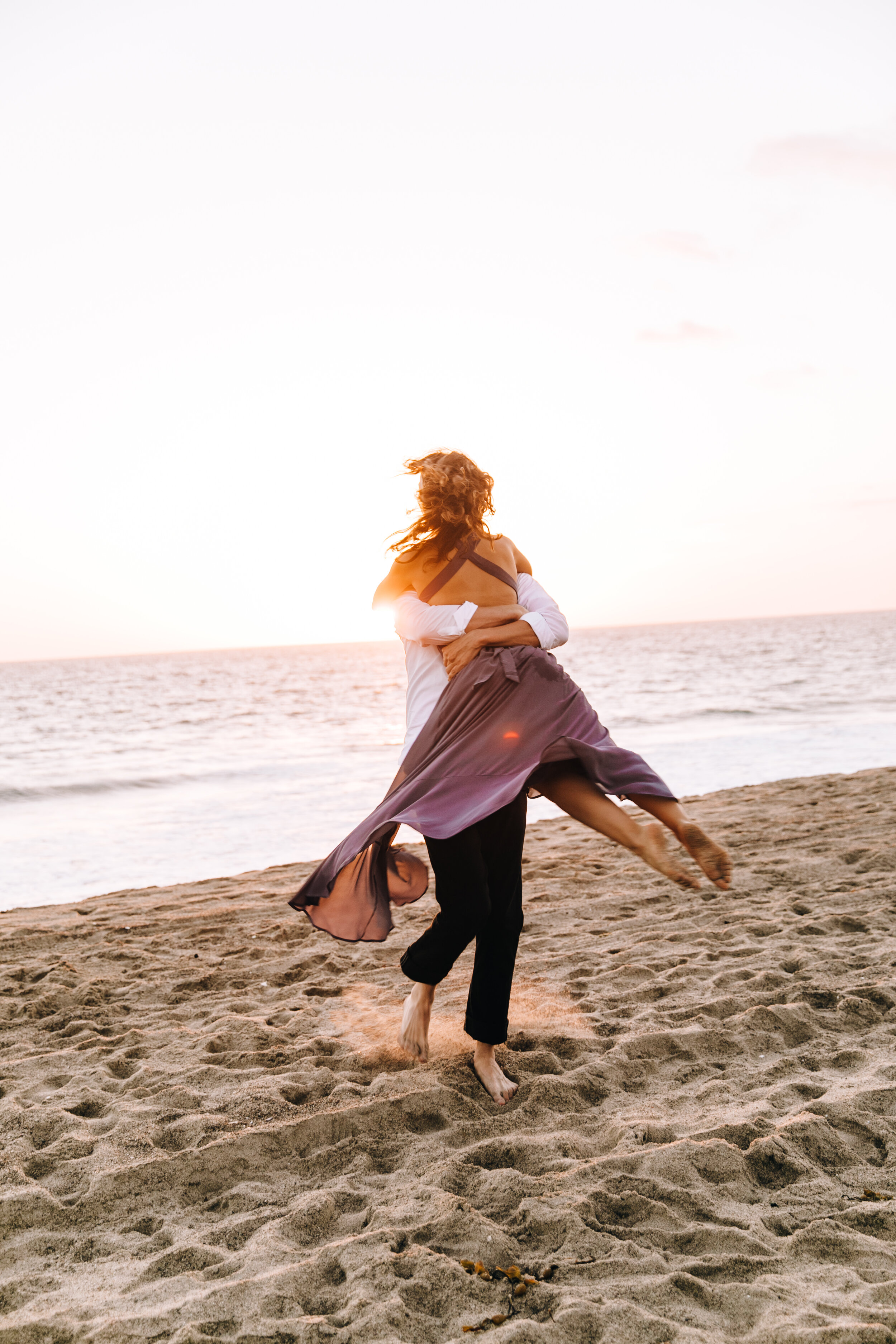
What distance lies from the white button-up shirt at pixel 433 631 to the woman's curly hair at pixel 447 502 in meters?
0.22

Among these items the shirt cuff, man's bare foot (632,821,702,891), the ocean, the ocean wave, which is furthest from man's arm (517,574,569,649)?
the ocean wave

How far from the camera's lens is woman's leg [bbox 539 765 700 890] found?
2.80 metres

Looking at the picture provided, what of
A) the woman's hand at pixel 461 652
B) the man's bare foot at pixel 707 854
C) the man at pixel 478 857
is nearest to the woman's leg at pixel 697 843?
the man's bare foot at pixel 707 854

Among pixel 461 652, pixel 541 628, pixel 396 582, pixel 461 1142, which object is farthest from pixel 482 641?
pixel 461 1142

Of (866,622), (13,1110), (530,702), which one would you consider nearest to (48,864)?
(13,1110)

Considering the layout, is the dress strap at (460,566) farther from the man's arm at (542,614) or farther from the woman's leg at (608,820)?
the woman's leg at (608,820)

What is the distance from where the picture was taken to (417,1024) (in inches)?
138

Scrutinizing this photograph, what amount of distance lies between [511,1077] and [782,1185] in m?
1.09

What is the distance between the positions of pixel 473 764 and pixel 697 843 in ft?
2.59

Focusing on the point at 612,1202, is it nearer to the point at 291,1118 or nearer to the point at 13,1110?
the point at 291,1118

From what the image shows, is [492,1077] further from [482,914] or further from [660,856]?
[660,856]

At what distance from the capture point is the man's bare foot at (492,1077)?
319 centimetres

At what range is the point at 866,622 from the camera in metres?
110

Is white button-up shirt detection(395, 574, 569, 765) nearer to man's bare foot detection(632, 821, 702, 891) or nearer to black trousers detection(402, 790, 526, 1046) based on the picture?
black trousers detection(402, 790, 526, 1046)
